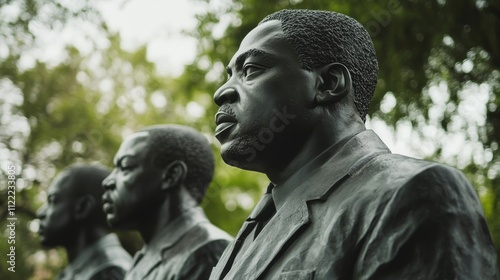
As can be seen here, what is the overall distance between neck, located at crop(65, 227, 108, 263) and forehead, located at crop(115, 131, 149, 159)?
1481 mm

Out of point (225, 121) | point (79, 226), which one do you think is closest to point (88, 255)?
point (79, 226)

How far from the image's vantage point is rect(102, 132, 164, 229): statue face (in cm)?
535

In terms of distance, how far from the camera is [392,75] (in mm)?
7188

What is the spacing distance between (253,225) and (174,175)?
2242mm

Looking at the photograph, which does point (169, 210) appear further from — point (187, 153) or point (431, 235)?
point (431, 235)

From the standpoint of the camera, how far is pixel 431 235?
239 centimetres

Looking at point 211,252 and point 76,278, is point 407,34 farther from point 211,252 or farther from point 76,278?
point 76,278

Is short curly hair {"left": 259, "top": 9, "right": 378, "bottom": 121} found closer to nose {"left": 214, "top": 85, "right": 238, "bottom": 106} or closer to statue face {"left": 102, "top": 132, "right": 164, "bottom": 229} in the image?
nose {"left": 214, "top": 85, "right": 238, "bottom": 106}

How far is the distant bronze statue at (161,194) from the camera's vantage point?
5230 millimetres

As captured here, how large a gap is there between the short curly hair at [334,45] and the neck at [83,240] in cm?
410

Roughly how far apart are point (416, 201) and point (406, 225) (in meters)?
0.09

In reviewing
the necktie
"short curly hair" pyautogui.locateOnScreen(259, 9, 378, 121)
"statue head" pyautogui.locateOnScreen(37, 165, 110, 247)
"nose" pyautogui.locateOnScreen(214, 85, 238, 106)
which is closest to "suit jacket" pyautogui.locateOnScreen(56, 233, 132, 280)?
"statue head" pyautogui.locateOnScreen(37, 165, 110, 247)

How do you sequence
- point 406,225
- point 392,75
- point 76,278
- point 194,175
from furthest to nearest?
point 392,75, point 76,278, point 194,175, point 406,225

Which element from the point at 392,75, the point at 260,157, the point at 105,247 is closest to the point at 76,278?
the point at 105,247
